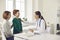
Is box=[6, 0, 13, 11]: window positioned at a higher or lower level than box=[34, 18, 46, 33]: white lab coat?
higher

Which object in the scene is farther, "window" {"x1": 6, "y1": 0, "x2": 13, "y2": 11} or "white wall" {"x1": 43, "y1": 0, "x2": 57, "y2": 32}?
"white wall" {"x1": 43, "y1": 0, "x2": 57, "y2": 32}

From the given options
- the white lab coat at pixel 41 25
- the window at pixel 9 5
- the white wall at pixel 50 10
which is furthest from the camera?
the white wall at pixel 50 10

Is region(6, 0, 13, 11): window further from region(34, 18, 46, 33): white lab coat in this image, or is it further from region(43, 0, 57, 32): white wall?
region(34, 18, 46, 33): white lab coat

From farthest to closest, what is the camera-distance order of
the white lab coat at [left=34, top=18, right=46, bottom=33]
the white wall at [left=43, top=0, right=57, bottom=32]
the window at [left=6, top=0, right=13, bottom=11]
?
1. the white wall at [left=43, top=0, right=57, bottom=32]
2. the window at [left=6, top=0, right=13, bottom=11]
3. the white lab coat at [left=34, top=18, right=46, bottom=33]

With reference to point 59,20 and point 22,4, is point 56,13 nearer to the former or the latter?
point 59,20

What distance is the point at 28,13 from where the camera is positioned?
19.0 ft

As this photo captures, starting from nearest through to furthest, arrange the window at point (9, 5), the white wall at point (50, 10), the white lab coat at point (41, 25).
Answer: the white lab coat at point (41, 25)
the window at point (9, 5)
the white wall at point (50, 10)

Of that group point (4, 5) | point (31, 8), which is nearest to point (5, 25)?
point (4, 5)

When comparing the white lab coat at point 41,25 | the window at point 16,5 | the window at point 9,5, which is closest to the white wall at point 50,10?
the window at point 16,5

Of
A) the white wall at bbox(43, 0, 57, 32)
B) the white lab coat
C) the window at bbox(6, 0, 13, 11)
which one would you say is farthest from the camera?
the white wall at bbox(43, 0, 57, 32)

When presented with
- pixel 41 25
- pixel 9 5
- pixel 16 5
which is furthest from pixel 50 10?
pixel 41 25

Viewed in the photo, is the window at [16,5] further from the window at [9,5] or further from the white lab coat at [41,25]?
the white lab coat at [41,25]

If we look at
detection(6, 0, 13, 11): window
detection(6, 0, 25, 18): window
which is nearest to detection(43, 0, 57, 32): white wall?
detection(6, 0, 25, 18): window

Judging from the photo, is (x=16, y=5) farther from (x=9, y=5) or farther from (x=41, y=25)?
(x=41, y=25)
